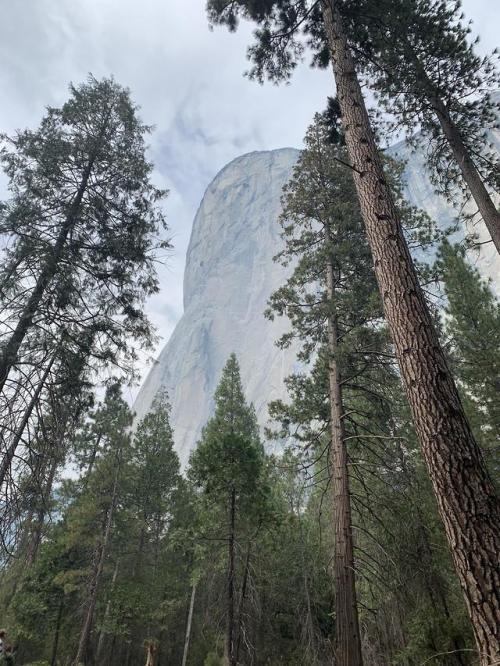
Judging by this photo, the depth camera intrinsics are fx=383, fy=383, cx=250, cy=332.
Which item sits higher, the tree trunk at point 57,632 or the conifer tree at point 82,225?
the conifer tree at point 82,225

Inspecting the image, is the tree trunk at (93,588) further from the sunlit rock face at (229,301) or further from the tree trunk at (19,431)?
the sunlit rock face at (229,301)

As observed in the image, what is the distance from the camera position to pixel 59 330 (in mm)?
6473

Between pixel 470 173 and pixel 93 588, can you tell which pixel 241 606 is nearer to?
pixel 93 588

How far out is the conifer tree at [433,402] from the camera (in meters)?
2.28

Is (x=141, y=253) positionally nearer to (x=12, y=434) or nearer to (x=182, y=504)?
(x=12, y=434)

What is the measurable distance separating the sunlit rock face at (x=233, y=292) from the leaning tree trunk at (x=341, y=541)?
83.5 metres

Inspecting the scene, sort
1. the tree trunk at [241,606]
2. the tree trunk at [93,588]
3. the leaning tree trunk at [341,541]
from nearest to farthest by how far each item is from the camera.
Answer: the leaning tree trunk at [341,541], the tree trunk at [241,606], the tree trunk at [93,588]

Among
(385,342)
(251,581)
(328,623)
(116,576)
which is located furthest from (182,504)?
(385,342)

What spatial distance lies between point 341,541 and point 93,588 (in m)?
14.1

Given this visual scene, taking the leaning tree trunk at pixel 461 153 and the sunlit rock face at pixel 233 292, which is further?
the sunlit rock face at pixel 233 292

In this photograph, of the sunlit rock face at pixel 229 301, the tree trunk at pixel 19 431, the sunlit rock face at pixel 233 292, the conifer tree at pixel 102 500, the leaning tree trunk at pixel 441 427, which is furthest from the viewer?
the sunlit rock face at pixel 229 301

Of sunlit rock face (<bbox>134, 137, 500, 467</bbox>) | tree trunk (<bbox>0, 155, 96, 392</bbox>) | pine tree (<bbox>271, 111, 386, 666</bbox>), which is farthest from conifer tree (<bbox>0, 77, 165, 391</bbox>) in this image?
sunlit rock face (<bbox>134, 137, 500, 467</bbox>)

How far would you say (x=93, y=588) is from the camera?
1567 cm

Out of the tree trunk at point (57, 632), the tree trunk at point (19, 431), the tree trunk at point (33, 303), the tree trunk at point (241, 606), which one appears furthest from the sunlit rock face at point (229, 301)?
the tree trunk at point (19, 431)
